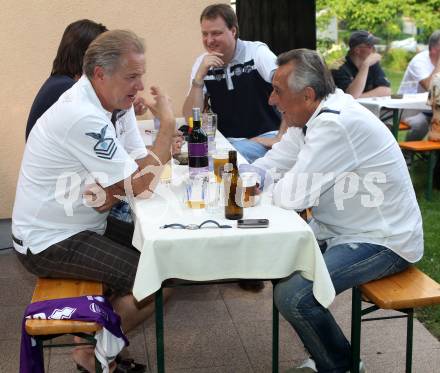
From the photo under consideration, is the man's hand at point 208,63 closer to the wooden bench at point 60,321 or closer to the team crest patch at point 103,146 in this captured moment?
the team crest patch at point 103,146

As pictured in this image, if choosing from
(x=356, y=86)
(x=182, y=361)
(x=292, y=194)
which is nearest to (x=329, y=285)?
(x=292, y=194)

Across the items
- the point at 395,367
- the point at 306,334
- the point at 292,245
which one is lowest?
the point at 395,367

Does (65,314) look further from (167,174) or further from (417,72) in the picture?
(417,72)

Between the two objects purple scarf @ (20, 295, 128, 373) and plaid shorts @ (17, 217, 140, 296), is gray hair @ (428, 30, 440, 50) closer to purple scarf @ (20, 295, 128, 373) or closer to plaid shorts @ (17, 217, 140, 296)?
plaid shorts @ (17, 217, 140, 296)

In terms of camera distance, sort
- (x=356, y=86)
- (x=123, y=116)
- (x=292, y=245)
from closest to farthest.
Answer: (x=292, y=245) < (x=123, y=116) < (x=356, y=86)

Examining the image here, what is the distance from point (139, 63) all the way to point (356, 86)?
173 inches

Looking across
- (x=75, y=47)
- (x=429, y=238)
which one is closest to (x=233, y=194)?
(x=75, y=47)

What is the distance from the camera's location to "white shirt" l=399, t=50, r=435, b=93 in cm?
740

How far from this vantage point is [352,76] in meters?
6.98

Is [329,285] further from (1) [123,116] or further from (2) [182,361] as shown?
(1) [123,116]

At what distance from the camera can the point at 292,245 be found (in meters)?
2.36

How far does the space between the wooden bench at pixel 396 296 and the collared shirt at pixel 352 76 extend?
4.42 m

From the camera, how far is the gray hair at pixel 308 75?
274cm

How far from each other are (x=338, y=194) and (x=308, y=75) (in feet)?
1.66
